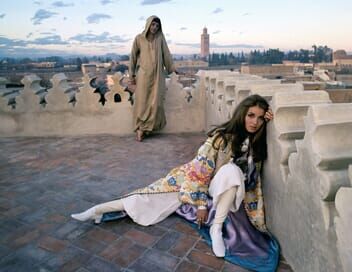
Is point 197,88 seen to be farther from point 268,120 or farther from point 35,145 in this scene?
point 268,120

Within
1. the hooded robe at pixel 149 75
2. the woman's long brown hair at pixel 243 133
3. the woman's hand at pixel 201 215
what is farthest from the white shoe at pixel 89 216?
the hooded robe at pixel 149 75

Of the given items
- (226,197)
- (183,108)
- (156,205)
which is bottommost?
(156,205)

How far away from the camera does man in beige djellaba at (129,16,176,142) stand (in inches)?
208

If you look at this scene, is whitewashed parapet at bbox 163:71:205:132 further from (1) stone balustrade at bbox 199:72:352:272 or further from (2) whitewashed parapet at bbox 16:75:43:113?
(1) stone balustrade at bbox 199:72:352:272

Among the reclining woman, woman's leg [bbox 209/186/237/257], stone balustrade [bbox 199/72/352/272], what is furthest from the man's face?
woman's leg [bbox 209/186/237/257]

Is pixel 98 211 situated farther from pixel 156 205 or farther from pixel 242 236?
pixel 242 236

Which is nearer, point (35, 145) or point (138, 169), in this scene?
point (138, 169)

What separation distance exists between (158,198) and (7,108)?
456 centimetres

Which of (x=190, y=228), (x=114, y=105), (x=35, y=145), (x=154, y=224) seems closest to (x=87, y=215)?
(x=154, y=224)

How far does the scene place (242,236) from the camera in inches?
89.0

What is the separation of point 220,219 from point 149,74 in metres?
3.58

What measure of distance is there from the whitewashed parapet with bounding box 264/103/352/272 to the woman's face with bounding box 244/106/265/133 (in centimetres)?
40

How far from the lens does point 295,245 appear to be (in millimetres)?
1848

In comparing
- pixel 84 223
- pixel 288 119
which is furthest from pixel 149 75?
pixel 288 119
